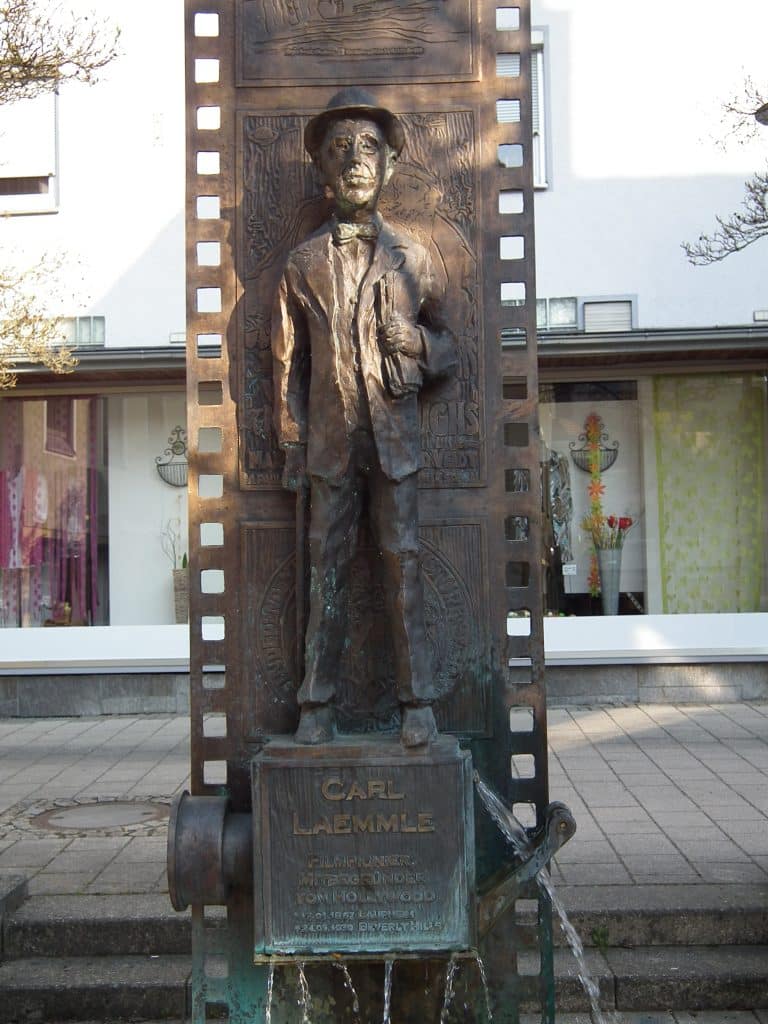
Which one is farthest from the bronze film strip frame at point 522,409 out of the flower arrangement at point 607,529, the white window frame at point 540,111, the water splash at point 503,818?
the flower arrangement at point 607,529

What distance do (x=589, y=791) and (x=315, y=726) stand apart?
3801 millimetres

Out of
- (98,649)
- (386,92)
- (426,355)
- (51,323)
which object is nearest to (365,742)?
(426,355)

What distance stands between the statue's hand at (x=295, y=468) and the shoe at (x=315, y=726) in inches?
25.7

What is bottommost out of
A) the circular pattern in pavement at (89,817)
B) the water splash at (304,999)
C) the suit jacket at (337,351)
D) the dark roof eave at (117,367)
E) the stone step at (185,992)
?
the stone step at (185,992)

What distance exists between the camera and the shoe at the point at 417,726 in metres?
3.11

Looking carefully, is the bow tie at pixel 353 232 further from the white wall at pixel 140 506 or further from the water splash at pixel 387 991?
the white wall at pixel 140 506

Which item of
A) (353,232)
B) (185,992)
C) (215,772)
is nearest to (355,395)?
(353,232)

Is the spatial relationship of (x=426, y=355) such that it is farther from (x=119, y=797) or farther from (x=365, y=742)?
(x=119, y=797)

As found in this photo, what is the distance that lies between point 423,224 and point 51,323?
4934 millimetres

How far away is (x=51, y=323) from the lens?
7.91m

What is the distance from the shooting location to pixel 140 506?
35.1 feet

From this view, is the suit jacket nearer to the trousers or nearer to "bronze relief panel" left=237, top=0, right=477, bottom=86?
the trousers

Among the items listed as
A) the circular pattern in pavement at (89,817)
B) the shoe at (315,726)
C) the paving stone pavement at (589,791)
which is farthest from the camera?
the circular pattern in pavement at (89,817)

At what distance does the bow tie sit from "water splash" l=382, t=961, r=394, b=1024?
208 cm
